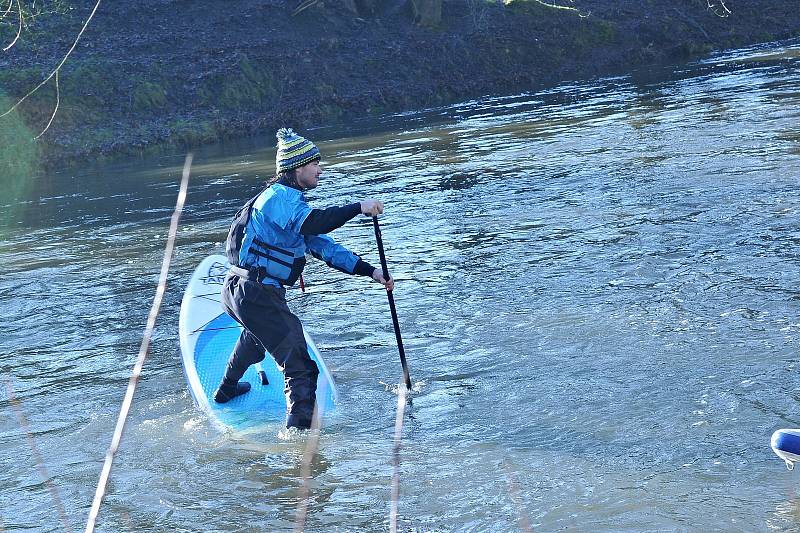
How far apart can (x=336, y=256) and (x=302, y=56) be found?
22.3 m

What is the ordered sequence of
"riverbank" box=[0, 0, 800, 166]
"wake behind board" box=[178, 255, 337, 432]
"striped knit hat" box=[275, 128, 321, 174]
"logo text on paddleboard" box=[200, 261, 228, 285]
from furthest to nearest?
"riverbank" box=[0, 0, 800, 166]
"logo text on paddleboard" box=[200, 261, 228, 285]
"wake behind board" box=[178, 255, 337, 432]
"striped knit hat" box=[275, 128, 321, 174]

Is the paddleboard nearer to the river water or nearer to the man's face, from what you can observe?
the river water

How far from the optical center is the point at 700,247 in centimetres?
961

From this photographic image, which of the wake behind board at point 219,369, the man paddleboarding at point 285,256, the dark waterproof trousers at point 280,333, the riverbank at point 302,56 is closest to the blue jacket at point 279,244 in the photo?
the man paddleboarding at point 285,256

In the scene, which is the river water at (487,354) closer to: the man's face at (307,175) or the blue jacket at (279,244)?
the blue jacket at (279,244)

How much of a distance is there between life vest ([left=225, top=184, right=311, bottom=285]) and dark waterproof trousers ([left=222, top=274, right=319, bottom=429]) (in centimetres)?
10

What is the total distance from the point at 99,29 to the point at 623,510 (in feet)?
84.8

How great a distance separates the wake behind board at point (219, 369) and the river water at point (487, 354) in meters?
0.17

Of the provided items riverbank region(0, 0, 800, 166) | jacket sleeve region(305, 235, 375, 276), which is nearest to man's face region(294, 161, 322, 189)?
jacket sleeve region(305, 235, 375, 276)

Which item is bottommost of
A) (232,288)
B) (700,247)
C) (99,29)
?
(700,247)

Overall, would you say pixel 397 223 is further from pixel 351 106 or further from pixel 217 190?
pixel 351 106

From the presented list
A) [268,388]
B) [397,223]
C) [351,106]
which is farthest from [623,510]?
[351,106]

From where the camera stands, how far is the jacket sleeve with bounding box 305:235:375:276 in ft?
19.5

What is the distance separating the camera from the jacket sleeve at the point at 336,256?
5.94 m
